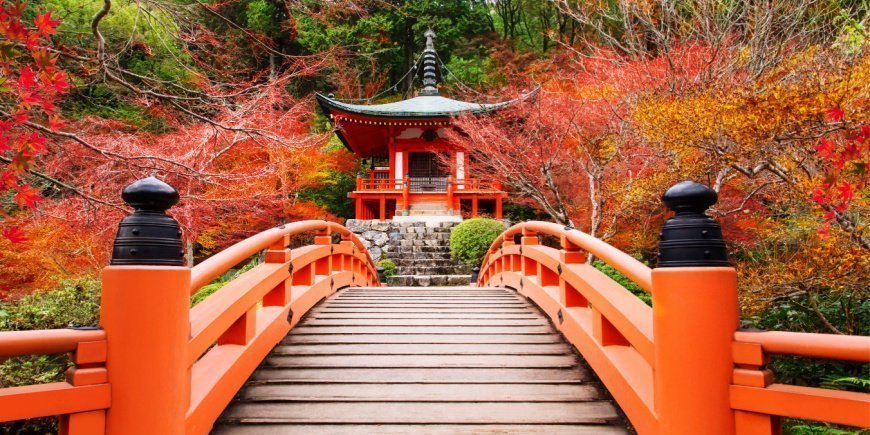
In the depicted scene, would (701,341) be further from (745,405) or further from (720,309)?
(745,405)

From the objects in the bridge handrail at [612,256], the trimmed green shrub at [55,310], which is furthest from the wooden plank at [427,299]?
the trimmed green shrub at [55,310]

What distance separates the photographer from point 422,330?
12.6 ft

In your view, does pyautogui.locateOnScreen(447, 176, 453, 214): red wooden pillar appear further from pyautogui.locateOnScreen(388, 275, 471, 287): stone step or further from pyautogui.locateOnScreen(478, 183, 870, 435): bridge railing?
pyautogui.locateOnScreen(478, 183, 870, 435): bridge railing

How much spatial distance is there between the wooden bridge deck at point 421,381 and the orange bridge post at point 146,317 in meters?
0.70

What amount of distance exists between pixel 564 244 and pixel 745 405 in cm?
192

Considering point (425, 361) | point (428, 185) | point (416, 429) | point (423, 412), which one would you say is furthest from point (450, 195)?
point (416, 429)

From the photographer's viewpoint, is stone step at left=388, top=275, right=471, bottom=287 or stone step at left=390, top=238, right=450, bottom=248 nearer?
stone step at left=388, top=275, right=471, bottom=287

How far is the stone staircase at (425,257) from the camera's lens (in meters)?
12.6

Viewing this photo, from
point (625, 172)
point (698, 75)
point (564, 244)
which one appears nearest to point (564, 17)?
point (625, 172)

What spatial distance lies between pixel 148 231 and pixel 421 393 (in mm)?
1630

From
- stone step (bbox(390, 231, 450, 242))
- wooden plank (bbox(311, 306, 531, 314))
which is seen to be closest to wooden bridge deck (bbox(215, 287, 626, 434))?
wooden plank (bbox(311, 306, 531, 314))

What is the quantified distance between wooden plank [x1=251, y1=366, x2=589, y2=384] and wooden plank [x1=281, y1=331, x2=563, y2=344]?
491 mm

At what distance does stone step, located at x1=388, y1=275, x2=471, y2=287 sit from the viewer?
40.7ft

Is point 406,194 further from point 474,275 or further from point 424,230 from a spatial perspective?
point 474,275
